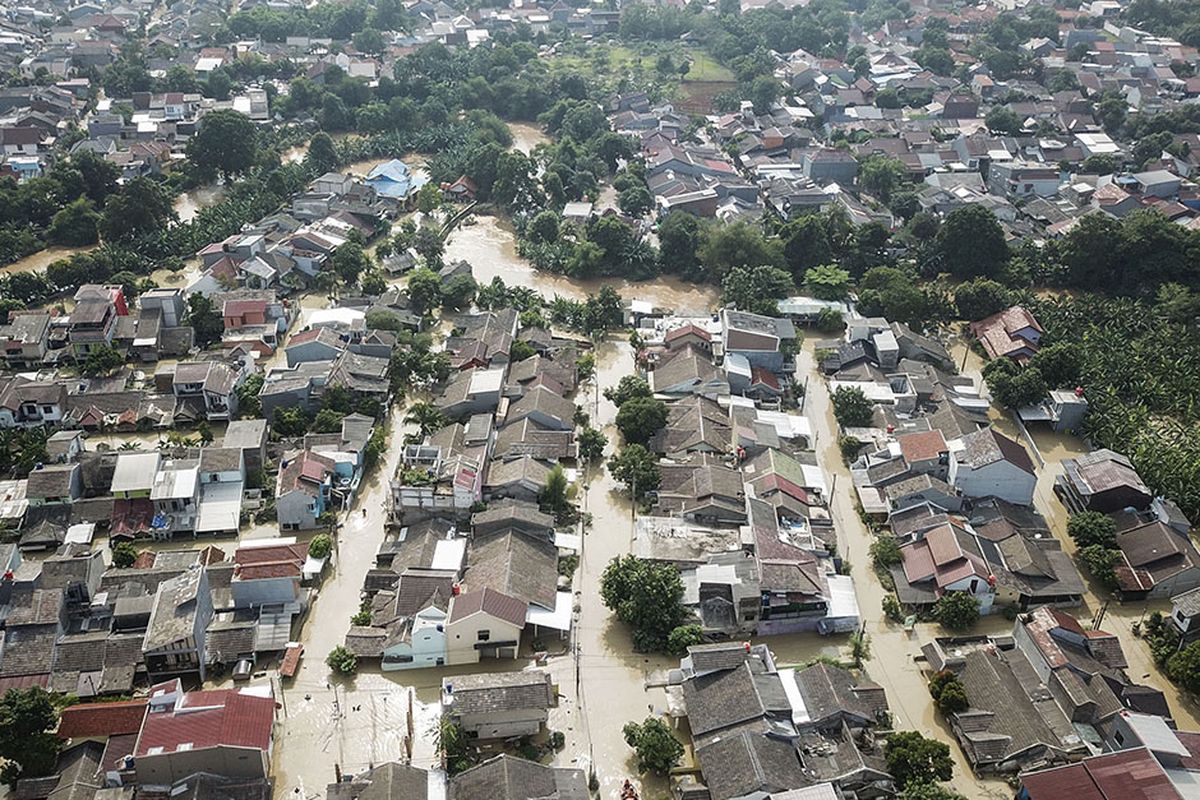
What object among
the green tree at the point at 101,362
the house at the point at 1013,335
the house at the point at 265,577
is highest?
the green tree at the point at 101,362

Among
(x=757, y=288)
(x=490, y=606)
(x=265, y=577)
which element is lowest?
(x=490, y=606)

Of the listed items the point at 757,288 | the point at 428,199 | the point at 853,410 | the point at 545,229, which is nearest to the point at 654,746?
the point at 853,410

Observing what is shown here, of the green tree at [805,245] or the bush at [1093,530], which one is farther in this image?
the green tree at [805,245]

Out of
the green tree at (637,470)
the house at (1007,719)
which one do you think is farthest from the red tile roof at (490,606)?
the house at (1007,719)

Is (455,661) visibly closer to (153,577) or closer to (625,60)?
(153,577)

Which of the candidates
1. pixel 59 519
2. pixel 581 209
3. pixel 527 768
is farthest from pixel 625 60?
pixel 527 768

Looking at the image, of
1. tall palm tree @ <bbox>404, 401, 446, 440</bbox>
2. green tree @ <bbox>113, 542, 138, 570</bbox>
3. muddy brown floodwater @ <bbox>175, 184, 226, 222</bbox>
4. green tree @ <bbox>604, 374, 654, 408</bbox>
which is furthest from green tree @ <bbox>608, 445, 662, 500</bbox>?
muddy brown floodwater @ <bbox>175, 184, 226, 222</bbox>

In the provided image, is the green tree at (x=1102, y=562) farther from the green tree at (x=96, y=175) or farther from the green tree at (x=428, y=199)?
the green tree at (x=96, y=175)

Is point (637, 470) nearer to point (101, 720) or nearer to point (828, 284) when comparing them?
point (101, 720)
